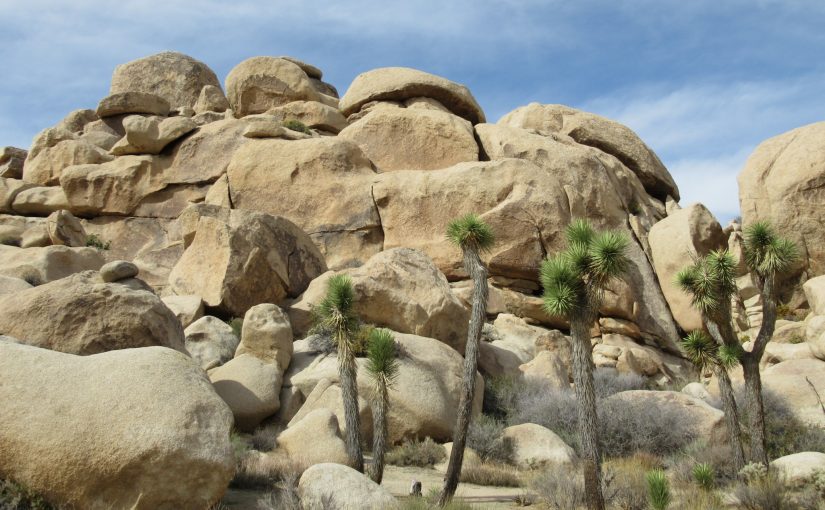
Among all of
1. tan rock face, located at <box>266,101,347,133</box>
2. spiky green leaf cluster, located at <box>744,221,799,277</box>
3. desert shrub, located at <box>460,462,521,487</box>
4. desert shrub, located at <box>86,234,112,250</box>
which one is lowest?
desert shrub, located at <box>460,462,521,487</box>

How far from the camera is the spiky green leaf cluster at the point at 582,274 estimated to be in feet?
36.3

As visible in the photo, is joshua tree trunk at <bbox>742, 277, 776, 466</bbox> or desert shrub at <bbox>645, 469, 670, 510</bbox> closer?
desert shrub at <bbox>645, 469, 670, 510</bbox>

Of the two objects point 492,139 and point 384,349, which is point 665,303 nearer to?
point 492,139

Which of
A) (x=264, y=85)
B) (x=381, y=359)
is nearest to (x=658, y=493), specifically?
(x=381, y=359)

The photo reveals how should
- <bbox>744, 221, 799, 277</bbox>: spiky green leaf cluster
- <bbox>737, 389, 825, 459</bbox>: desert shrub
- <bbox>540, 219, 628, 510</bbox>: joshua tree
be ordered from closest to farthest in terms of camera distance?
<bbox>540, 219, 628, 510</bbox>: joshua tree → <bbox>744, 221, 799, 277</bbox>: spiky green leaf cluster → <bbox>737, 389, 825, 459</bbox>: desert shrub

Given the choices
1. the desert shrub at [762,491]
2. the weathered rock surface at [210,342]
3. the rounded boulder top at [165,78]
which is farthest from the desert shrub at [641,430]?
the rounded boulder top at [165,78]

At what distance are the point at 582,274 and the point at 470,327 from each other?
1.87 m

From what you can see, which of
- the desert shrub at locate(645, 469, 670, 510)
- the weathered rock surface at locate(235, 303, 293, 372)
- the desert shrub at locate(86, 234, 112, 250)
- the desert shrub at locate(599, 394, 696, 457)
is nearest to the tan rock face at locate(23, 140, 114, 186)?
the desert shrub at locate(86, 234, 112, 250)

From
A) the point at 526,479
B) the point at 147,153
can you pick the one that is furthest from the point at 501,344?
the point at 147,153

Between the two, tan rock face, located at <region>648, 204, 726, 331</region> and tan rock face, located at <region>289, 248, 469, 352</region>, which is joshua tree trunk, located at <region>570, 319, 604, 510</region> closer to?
tan rock face, located at <region>289, 248, 469, 352</region>

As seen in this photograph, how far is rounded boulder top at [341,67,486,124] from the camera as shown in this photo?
32.3 meters

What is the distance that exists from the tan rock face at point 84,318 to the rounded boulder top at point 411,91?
20.8 m

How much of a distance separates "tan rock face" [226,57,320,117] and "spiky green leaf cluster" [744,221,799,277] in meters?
24.4

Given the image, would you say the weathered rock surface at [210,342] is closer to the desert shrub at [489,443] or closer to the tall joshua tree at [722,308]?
the desert shrub at [489,443]
